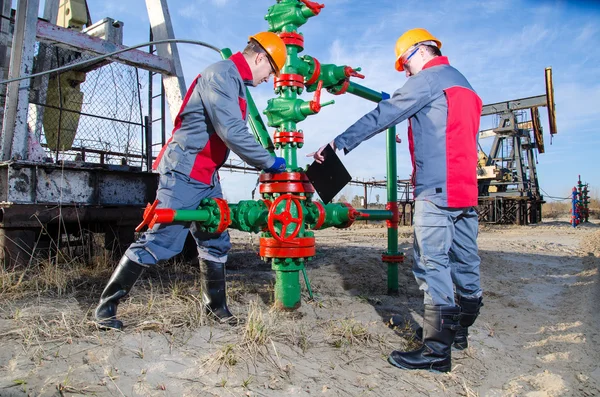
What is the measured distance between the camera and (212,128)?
9.17 feet

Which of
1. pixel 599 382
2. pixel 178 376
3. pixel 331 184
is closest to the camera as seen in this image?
pixel 178 376

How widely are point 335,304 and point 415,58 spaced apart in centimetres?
185

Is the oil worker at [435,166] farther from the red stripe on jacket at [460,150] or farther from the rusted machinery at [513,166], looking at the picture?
the rusted machinery at [513,166]

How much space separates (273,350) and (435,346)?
827mm

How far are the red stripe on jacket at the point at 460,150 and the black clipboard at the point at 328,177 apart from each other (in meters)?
0.71

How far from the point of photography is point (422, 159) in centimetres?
253

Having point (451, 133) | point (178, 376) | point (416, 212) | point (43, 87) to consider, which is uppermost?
point (43, 87)

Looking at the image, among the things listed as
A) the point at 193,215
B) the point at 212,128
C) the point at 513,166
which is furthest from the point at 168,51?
the point at 513,166

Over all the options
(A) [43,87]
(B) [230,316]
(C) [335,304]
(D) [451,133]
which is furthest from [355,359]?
(A) [43,87]

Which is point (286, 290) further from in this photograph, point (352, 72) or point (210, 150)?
point (352, 72)

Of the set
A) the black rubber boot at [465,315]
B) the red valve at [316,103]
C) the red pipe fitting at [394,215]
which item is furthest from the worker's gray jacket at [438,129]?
the red pipe fitting at [394,215]

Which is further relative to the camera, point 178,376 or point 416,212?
point 416,212

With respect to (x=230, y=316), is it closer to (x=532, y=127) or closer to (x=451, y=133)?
(x=451, y=133)

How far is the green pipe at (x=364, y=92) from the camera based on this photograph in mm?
4028
